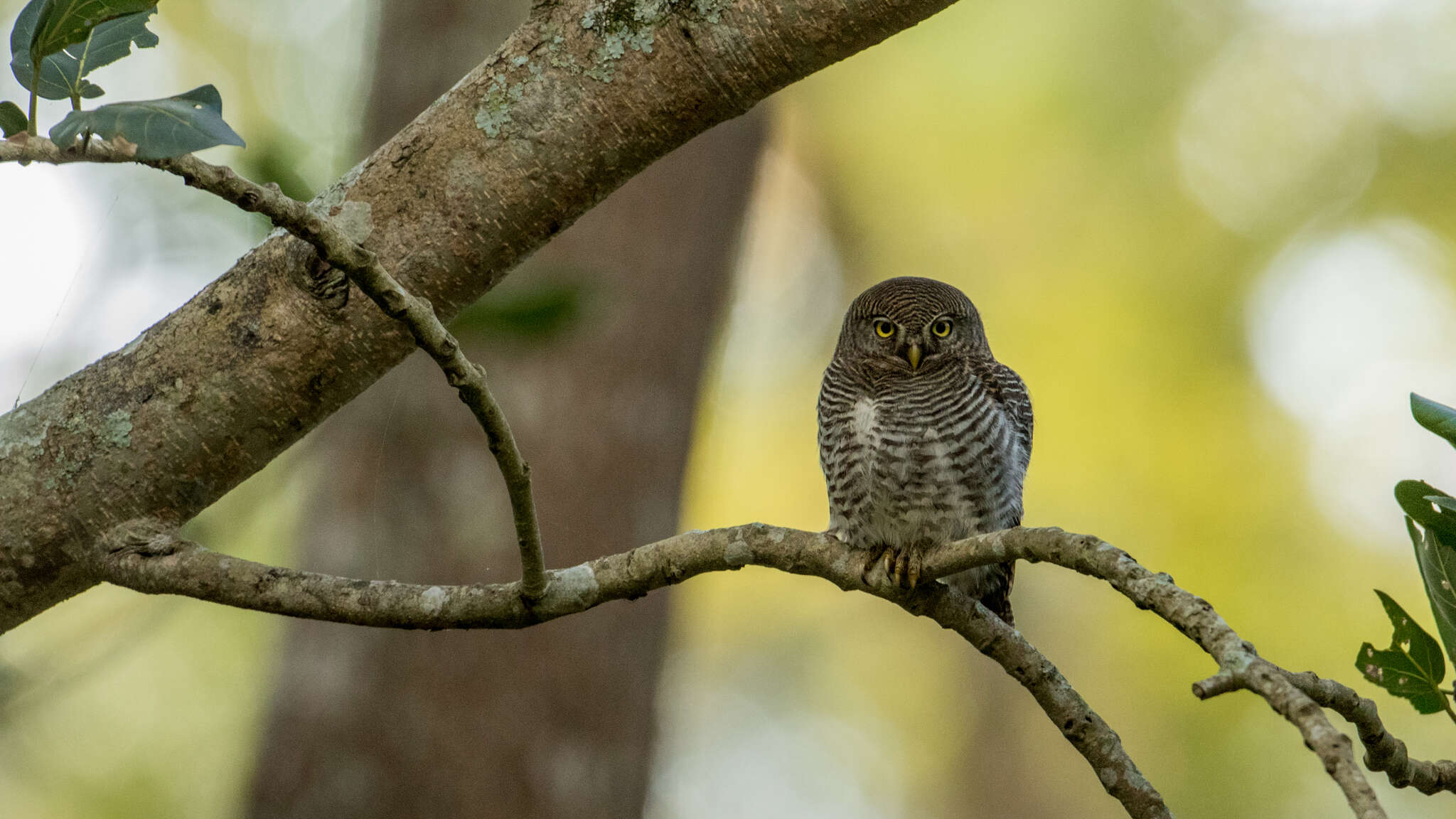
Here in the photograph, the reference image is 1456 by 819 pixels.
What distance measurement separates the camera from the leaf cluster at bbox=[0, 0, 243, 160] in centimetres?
128

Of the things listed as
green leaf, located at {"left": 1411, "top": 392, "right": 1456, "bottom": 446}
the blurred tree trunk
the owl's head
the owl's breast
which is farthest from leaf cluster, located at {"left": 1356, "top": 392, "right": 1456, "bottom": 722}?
the blurred tree trunk

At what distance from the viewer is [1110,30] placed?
37.9 feet

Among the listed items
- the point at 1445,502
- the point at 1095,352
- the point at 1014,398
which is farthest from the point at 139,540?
the point at 1095,352

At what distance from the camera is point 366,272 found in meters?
1.49

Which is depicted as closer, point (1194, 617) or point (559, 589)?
point (1194, 617)

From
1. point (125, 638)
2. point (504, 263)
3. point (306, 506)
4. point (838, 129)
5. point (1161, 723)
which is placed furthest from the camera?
point (838, 129)

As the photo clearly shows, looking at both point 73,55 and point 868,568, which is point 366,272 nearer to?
point 73,55

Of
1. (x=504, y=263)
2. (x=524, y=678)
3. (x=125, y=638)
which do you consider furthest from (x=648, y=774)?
(x=504, y=263)

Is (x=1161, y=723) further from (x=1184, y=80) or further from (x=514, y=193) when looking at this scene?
(x=514, y=193)

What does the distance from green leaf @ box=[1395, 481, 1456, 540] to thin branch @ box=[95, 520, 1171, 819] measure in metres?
0.59

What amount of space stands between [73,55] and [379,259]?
1.67 feet

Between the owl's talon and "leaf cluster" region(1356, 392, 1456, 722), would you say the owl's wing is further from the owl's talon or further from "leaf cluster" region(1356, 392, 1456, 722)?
"leaf cluster" region(1356, 392, 1456, 722)

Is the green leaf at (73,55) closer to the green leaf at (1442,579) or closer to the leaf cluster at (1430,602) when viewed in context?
the leaf cluster at (1430,602)

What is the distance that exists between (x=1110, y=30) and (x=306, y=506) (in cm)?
1017
